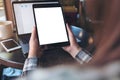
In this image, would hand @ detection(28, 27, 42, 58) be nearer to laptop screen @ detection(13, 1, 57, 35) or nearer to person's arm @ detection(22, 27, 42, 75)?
person's arm @ detection(22, 27, 42, 75)

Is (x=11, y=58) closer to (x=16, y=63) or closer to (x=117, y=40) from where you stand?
(x=16, y=63)

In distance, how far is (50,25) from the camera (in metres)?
1.04

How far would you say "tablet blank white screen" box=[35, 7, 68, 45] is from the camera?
3.35ft

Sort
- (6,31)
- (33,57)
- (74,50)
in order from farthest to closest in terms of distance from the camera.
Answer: (6,31), (74,50), (33,57)

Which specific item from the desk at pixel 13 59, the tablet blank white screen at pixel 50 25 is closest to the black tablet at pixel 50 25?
the tablet blank white screen at pixel 50 25

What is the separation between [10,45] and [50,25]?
1.09 feet

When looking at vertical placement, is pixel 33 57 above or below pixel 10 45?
above

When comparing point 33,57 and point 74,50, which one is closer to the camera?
point 33,57

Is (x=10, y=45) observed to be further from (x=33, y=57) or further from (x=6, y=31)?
(x=33, y=57)

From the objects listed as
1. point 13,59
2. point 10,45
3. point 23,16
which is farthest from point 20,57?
point 23,16

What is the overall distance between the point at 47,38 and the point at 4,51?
1.01ft

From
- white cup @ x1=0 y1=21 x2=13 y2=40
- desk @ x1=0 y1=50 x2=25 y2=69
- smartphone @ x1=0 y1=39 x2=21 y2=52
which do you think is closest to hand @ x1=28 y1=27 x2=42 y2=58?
desk @ x1=0 y1=50 x2=25 y2=69

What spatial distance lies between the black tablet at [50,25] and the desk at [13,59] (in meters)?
0.16

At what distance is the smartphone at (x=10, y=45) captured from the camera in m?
1.19
